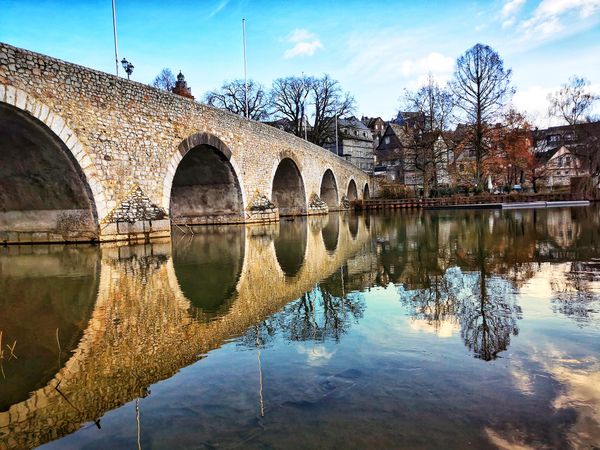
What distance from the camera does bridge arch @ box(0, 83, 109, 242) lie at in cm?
1019

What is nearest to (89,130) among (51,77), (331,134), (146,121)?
(51,77)

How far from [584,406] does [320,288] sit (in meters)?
3.71

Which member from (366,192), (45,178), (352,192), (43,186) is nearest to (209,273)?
(45,178)

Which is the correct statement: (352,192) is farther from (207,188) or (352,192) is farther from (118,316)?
(118,316)

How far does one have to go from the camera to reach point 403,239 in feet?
38.6

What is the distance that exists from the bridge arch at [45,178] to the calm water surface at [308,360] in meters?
5.01

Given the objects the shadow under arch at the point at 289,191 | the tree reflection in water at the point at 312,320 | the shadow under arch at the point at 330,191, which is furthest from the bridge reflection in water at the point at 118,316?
the shadow under arch at the point at 330,191

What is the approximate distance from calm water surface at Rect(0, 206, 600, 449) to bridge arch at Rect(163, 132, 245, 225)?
12.2m

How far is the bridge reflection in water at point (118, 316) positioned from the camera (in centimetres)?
267

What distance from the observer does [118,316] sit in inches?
182

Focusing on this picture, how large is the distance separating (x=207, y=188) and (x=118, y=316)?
15957 millimetres

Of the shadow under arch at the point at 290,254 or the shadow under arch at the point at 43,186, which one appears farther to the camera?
the shadow under arch at the point at 43,186

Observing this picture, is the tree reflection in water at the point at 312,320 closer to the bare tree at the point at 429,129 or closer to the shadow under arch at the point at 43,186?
the shadow under arch at the point at 43,186

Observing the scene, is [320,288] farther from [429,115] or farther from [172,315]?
[429,115]
